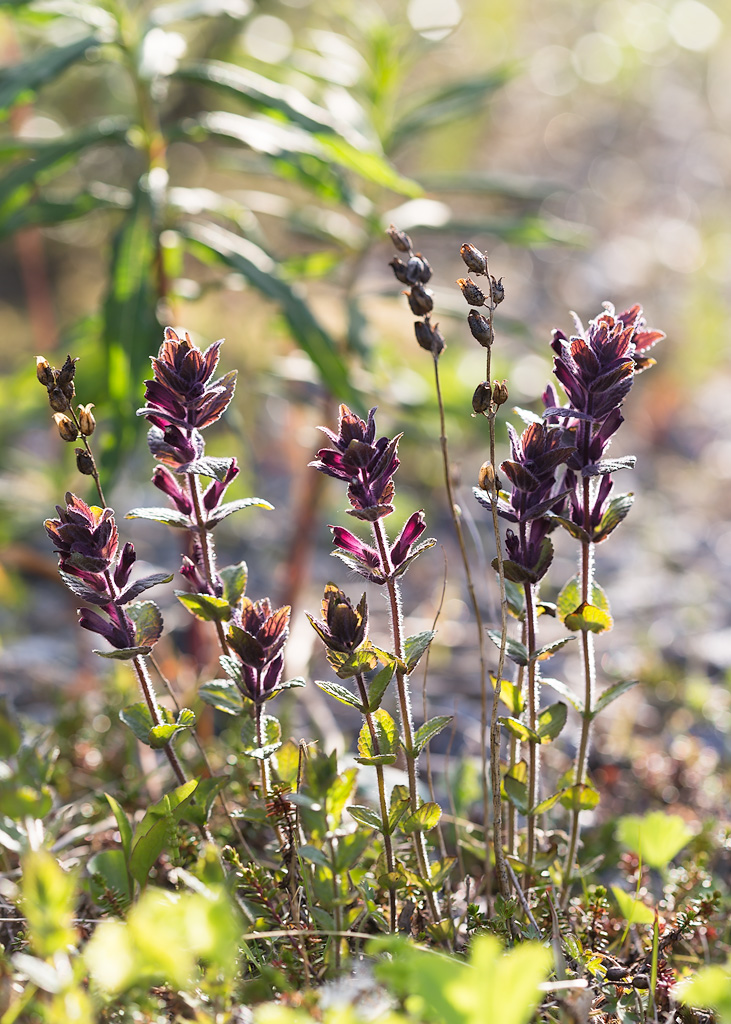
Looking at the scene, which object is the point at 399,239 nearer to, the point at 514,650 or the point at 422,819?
the point at 514,650

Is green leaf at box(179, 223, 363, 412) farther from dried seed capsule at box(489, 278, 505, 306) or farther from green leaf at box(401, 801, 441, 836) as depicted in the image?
green leaf at box(401, 801, 441, 836)

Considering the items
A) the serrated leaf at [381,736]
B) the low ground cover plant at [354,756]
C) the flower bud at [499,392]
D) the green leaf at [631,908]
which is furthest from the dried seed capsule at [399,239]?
the green leaf at [631,908]

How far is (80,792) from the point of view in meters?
2.15

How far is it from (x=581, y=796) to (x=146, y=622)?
786 mm

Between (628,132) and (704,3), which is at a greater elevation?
(704,3)

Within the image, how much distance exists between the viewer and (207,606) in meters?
1.33

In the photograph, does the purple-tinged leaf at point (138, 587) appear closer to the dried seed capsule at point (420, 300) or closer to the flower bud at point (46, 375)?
the flower bud at point (46, 375)

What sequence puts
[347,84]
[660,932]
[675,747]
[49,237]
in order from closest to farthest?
[660,932] → [675,747] → [347,84] → [49,237]

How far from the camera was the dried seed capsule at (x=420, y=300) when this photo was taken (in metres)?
1.30

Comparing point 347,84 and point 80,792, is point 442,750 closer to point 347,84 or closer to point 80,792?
point 80,792

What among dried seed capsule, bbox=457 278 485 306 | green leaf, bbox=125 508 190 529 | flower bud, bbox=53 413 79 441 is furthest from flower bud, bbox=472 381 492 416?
flower bud, bbox=53 413 79 441

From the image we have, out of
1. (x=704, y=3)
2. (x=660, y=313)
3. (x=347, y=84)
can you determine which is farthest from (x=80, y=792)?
(x=704, y=3)

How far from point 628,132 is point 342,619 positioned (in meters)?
8.93

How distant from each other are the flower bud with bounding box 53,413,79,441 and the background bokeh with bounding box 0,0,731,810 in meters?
0.77
